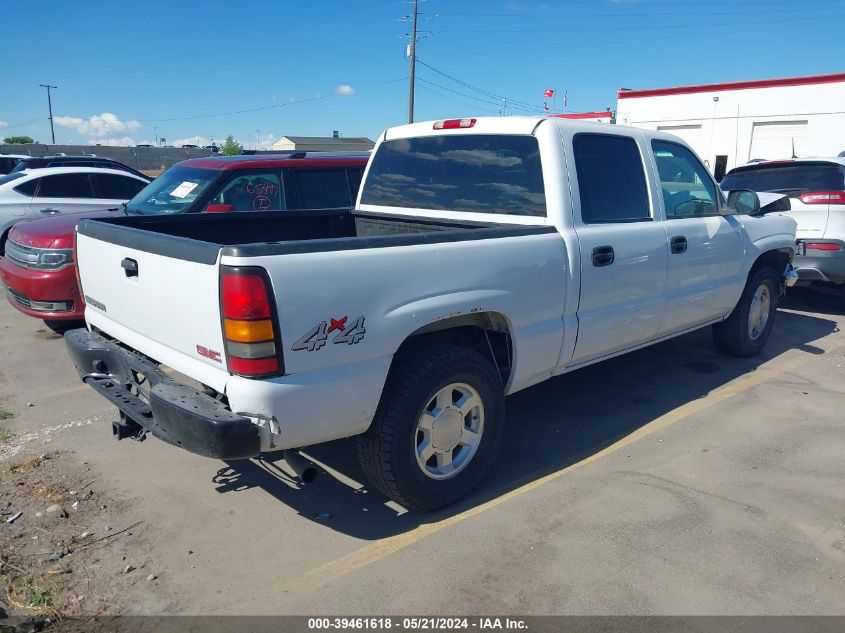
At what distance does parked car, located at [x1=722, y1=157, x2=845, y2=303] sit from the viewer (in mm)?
7453

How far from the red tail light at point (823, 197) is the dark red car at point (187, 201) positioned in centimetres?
513

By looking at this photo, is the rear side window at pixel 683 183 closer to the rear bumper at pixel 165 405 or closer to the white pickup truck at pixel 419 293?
the white pickup truck at pixel 419 293

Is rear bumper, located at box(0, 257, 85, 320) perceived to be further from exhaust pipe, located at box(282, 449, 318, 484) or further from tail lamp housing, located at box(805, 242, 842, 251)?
tail lamp housing, located at box(805, 242, 842, 251)

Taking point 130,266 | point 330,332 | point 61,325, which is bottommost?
point 61,325

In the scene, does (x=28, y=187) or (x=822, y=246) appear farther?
(x=28, y=187)

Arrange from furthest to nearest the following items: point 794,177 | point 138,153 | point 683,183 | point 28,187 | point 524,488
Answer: point 138,153 → point 28,187 → point 794,177 → point 683,183 → point 524,488

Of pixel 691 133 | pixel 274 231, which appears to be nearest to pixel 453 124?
pixel 274 231

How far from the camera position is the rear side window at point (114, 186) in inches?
385

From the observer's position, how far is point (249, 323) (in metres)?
2.66

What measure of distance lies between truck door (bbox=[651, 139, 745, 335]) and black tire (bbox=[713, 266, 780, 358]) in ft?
1.31

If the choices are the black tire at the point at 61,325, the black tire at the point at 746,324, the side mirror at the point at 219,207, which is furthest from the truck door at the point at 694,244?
the black tire at the point at 61,325

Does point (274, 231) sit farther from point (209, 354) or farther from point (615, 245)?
point (615, 245)

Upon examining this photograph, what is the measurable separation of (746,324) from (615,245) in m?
2.53

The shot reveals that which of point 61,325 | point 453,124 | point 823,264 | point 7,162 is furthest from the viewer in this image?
point 7,162
